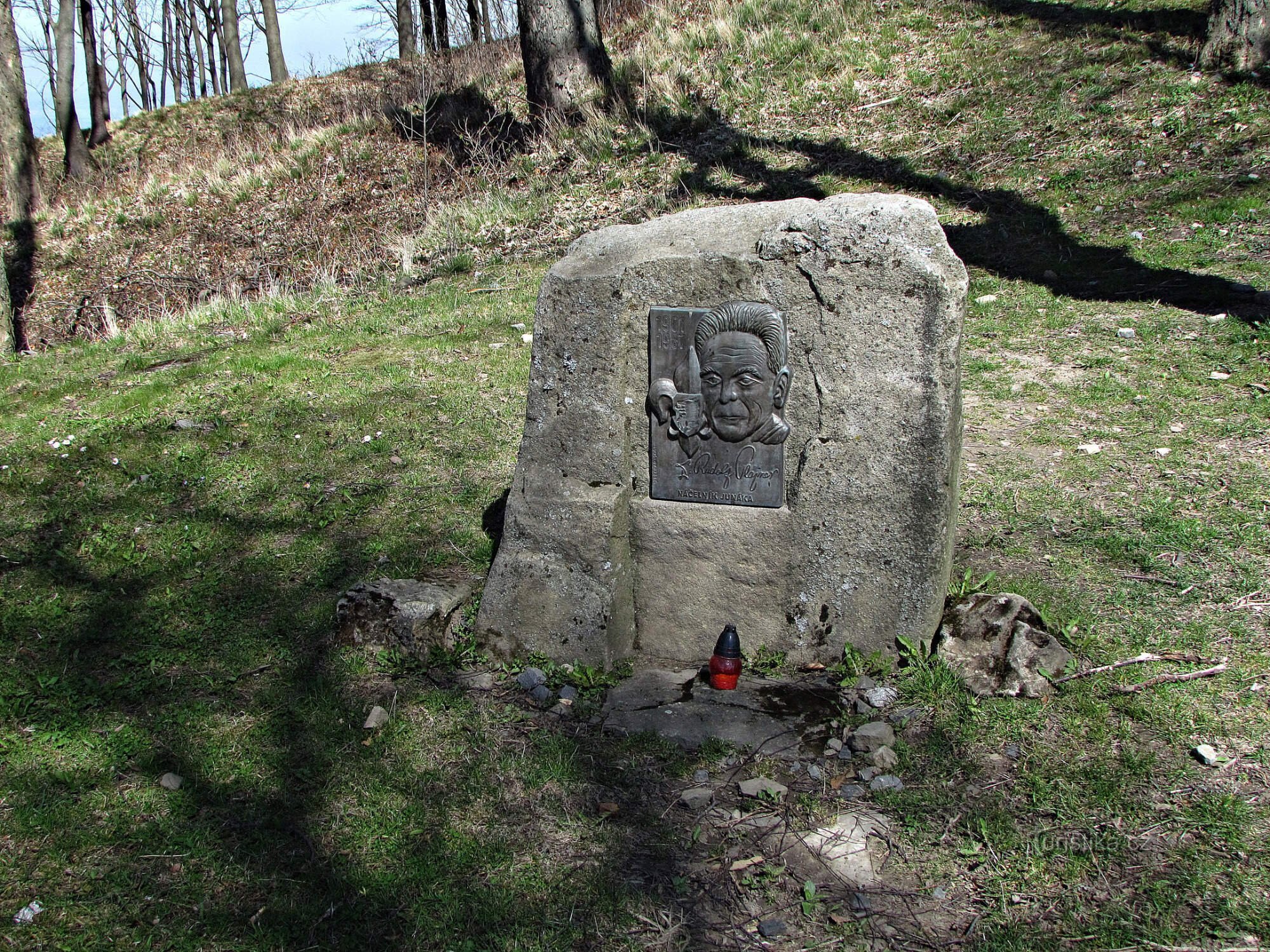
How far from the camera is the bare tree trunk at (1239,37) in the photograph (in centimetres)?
960

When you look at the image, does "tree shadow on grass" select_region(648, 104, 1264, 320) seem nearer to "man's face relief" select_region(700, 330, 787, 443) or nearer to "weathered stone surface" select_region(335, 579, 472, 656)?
"man's face relief" select_region(700, 330, 787, 443)

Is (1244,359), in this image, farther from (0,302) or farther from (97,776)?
(0,302)

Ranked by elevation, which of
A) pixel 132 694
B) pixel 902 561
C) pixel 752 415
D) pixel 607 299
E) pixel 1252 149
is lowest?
pixel 132 694

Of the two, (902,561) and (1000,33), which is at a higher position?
(1000,33)

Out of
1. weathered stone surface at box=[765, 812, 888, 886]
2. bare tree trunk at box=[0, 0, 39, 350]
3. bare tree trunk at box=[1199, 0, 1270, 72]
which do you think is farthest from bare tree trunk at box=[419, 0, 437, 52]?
weathered stone surface at box=[765, 812, 888, 886]

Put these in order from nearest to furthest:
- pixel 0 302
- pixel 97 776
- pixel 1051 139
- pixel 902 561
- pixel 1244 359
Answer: pixel 97 776, pixel 902 561, pixel 1244 359, pixel 0 302, pixel 1051 139

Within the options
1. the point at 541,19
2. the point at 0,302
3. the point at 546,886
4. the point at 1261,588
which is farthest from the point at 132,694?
the point at 541,19

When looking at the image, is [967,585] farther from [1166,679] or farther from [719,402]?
[719,402]

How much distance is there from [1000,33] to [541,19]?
579 centimetres

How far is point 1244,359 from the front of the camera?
6164 mm

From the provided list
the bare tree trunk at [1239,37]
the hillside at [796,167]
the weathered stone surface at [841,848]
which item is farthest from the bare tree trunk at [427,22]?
the weathered stone surface at [841,848]

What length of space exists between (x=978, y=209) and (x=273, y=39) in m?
22.2

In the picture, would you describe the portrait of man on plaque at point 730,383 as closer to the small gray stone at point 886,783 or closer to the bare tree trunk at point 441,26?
the small gray stone at point 886,783

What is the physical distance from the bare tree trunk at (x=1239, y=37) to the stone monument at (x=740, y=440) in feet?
28.4
